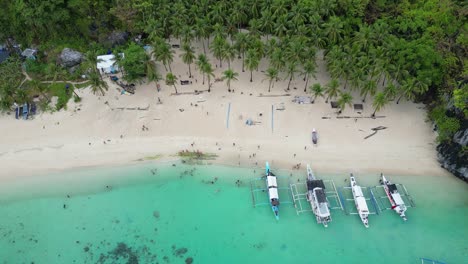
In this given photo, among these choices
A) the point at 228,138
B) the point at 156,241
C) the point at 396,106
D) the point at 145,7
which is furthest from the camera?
the point at 145,7

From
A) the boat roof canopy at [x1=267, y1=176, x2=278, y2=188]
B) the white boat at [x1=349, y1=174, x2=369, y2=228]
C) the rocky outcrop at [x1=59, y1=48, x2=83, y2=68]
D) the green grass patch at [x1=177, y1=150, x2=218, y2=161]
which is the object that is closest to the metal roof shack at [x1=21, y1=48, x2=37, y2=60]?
the rocky outcrop at [x1=59, y1=48, x2=83, y2=68]

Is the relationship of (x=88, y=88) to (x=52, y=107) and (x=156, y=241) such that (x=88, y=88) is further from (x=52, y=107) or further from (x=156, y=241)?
(x=156, y=241)

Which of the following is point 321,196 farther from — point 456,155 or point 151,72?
point 151,72

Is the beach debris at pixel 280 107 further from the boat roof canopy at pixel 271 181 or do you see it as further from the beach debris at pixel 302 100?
→ the boat roof canopy at pixel 271 181

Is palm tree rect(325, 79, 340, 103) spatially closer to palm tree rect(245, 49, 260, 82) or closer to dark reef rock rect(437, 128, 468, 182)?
palm tree rect(245, 49, 260, 82)

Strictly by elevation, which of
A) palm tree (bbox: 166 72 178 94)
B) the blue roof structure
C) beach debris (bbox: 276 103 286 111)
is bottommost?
beach debris (bbox: 276 103 286 111)

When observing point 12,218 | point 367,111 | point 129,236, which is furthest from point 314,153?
point 12,218
